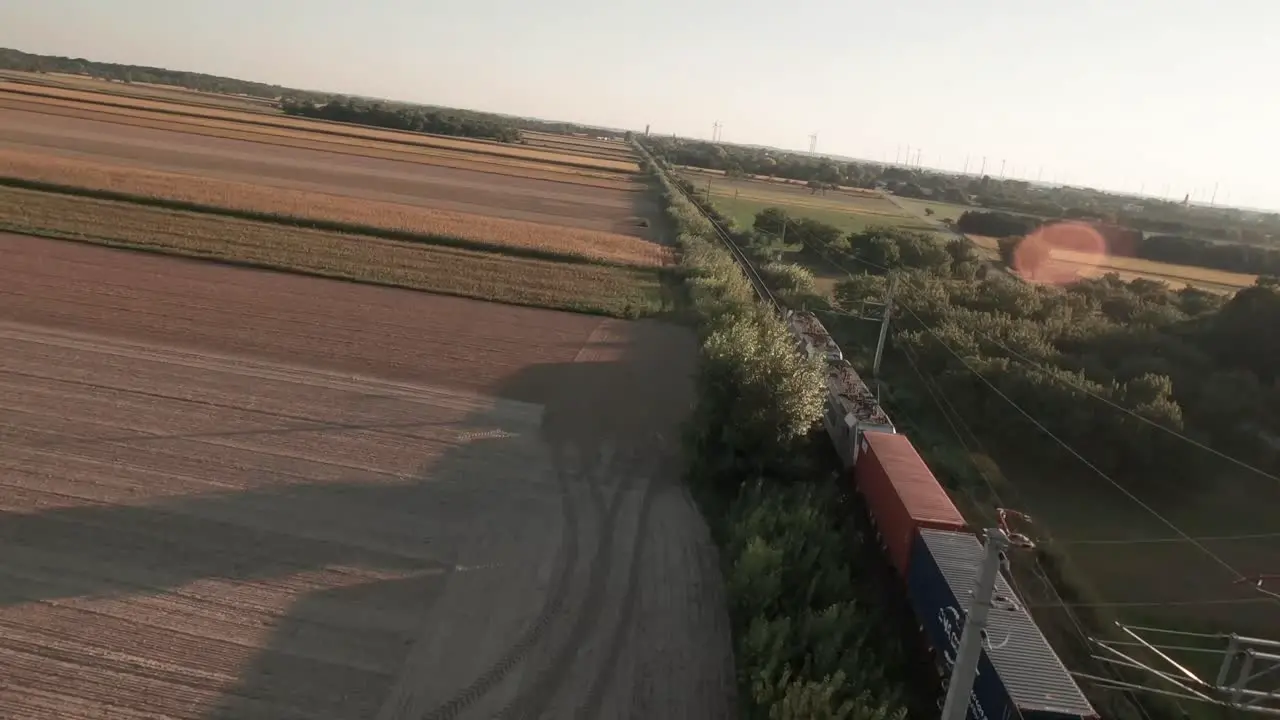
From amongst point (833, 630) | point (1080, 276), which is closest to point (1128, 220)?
point (1080, 276)

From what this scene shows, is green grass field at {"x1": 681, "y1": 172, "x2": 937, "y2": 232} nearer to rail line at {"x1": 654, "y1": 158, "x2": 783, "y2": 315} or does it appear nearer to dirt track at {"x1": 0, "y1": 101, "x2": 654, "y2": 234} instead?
rail line at {"x1": 654, "y1": 158, "x2": 783, "y2": 315}

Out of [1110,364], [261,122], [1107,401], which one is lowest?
[1110,364]

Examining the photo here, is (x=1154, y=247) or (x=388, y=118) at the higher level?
(x=388, y=118)

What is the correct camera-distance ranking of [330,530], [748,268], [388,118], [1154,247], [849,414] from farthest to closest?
1. [388,118]
2. [1154,247]
3. [748,268]
4. [849,414]
5. [330,530]

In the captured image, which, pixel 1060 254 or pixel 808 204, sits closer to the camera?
pixel 1060 254

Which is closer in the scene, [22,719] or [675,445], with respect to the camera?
[22,719]

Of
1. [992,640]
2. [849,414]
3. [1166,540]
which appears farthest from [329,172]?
[992,640]

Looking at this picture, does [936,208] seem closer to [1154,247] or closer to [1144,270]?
[1154,247]

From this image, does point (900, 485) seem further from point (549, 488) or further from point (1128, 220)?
point (1128, 220)
